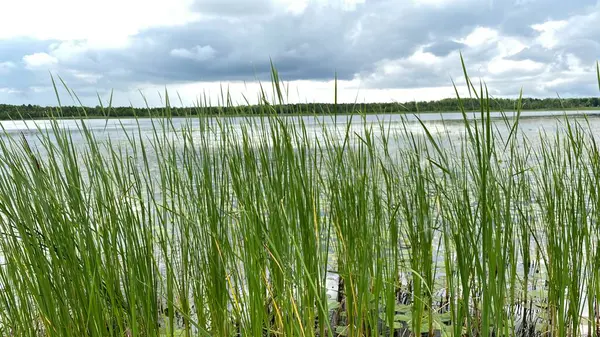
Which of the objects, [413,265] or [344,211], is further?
[413,265]

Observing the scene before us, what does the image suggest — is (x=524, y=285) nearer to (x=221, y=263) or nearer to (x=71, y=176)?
(x=221, y=263)

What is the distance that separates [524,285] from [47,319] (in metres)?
2.11

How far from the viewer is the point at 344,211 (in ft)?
5.09

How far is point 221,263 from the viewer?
1.56 metres

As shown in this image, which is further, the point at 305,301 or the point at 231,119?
the point at 231,119

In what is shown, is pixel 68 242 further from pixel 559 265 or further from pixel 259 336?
pixel 559 265

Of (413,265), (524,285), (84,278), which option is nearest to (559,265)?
(413,265)

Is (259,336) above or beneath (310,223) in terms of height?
beneath

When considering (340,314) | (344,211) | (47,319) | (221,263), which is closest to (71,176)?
(47,319)

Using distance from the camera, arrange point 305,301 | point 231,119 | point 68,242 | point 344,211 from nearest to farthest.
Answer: point 68,242, point 305,301, point 344,211, point 231,119

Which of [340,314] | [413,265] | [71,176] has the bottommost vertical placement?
[340,314]

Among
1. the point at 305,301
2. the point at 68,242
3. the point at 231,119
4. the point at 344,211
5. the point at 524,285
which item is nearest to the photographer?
the point at 68,242

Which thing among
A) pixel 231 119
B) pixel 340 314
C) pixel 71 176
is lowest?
pixel 340 314

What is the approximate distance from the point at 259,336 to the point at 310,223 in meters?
0.34
